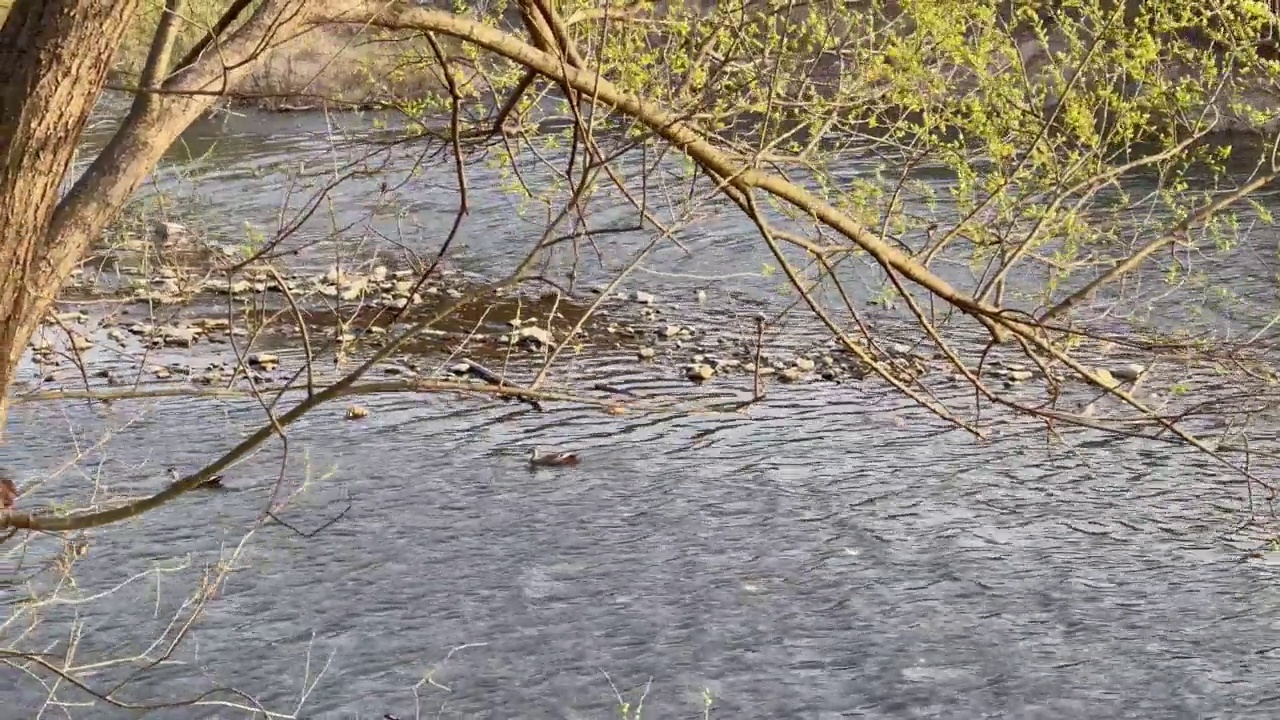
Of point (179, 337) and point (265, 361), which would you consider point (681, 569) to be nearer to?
point (265, 361)

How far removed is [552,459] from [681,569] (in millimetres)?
1906

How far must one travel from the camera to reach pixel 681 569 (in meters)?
8.25

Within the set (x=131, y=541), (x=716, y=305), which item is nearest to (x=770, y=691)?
(x=131, y=541)

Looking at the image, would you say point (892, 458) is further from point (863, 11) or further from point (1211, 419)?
point (863, 11)

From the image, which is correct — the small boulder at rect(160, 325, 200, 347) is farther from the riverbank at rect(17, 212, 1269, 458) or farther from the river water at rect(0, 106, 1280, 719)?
the river water at rect(0, 106, 1280, 719)

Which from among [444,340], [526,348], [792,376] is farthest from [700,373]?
[444,340]

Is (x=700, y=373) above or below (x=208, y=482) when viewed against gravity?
above

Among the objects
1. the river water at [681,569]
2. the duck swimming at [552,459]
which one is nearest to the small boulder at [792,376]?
the river water at [681,569]

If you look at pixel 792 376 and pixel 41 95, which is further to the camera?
pixel 792 376

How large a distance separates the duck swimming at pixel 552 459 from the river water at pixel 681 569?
16cm

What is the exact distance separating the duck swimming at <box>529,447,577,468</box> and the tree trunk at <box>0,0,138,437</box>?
23.3ft

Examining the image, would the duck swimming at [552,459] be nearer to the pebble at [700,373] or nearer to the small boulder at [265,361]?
the pebble at [700,373]

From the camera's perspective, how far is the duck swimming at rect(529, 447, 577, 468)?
987cm

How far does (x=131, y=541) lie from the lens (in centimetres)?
850
